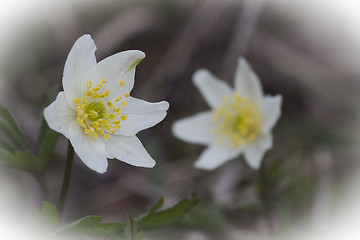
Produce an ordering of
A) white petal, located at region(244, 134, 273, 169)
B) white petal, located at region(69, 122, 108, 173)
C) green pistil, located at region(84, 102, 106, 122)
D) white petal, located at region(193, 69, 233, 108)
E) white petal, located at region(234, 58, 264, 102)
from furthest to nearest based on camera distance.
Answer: white petal, located at region(193, 69, 233, 108), white petal, located at region(234, 58, 264, 102), white petal, located at region(244, 134, 273, 169), green pistil, located at region(84, 102, 106, 122), white petal, located at region(69, 122, 108, 173)

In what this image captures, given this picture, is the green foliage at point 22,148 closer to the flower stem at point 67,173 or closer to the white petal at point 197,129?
the flower stem at point 67,173

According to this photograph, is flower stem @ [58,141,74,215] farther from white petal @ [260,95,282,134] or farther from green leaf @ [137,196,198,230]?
white petal @ [260,95,282,134]

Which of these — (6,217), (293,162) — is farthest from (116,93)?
(293,162)

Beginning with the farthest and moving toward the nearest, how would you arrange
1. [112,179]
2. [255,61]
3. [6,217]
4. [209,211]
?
[255,61]
[112,179]
[209,211]
[6,217]

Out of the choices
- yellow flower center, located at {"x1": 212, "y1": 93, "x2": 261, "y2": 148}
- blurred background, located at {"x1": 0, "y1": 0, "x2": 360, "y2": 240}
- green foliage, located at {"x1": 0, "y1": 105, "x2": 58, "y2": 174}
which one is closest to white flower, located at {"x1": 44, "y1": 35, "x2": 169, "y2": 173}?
green foliage, located at {"x1": 0, "y1": 105, "x2": 58, "y2": 174}

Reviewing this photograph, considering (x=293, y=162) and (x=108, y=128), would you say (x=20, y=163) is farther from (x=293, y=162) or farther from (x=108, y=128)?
(x=293, y=162)

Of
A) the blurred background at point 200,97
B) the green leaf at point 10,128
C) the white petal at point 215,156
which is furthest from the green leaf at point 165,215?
the blurred background at point 200,97
